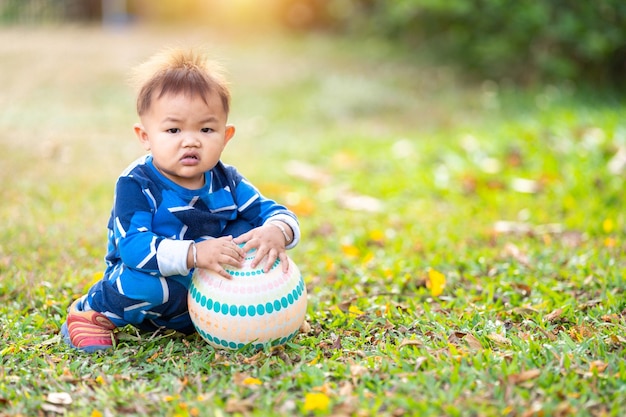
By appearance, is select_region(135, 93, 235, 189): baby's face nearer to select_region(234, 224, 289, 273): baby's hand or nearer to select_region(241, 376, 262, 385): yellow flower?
select_region(234, 224, 289, 273): baby's hand

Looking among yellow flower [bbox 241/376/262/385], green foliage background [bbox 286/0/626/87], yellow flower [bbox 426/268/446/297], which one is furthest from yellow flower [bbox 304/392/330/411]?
green foliage background [bbox 286/0/626/87]

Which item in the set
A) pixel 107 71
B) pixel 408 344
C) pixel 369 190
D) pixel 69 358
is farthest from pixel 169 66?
pixel 107 71

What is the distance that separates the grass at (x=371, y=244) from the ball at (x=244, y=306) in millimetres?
95

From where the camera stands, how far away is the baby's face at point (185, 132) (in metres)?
2.95

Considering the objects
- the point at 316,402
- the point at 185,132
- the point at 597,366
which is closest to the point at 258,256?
the point at 185,132

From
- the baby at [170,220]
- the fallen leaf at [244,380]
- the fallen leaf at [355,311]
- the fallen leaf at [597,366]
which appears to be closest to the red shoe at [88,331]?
the baby at [170,220]

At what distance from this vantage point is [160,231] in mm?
3002

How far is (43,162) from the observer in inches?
243

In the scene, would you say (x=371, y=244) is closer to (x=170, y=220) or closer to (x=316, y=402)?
(x=170, y=220)

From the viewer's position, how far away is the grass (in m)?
2.61

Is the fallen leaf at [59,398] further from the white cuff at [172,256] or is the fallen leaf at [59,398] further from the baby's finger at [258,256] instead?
the baby's finger at [258,256]

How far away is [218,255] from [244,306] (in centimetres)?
23

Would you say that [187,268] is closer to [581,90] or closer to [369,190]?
[369,190]

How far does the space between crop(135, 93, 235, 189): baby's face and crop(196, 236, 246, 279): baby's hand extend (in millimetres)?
332
